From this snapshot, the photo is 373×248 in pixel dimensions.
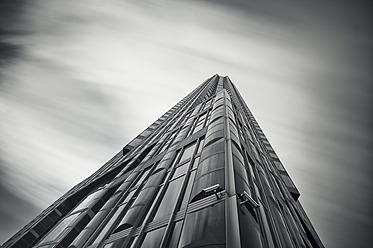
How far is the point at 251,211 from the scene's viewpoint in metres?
8.88

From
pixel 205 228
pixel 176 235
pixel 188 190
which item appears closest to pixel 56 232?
pixel 188 190

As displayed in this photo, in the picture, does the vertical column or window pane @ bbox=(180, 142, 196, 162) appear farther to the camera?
window pane @ bbox=(180, 142, 196, 162)

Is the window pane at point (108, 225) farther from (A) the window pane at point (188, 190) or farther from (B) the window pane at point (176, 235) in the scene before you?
(B) the window pane at point (176, 235)

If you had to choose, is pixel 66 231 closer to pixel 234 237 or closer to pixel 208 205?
pixel 208 205

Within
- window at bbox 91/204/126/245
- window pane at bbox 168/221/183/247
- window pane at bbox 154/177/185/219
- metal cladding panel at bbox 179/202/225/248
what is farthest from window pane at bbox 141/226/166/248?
window at bbox 91/204/126/245

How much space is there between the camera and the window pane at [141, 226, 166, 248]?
319 inches

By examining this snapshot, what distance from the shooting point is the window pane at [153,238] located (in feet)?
26.6

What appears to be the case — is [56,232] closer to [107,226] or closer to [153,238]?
[107,226]

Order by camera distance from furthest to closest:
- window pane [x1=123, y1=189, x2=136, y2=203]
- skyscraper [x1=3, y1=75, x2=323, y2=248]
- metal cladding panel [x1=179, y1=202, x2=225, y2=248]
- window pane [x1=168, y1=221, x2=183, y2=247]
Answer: window pane [x1=123, y1=189, x2=136, y2=203]
window pane [x1=168, y1=221, x2=183, y2=247]
skyscraper [x1=3, y1=75, x2=323, y2=248]
metal cladding panel [x1=179, y1=202, x2=225, y2=248]

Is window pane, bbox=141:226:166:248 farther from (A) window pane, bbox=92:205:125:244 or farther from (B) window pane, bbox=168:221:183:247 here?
(A) window pane, bbox=92:205:125:244

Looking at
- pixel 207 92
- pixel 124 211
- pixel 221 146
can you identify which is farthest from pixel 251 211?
pixel 207 92

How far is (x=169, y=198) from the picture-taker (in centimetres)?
1067

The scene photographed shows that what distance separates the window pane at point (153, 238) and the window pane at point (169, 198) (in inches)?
34.7

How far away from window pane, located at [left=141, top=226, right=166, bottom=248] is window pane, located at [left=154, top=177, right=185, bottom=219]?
88 cm
